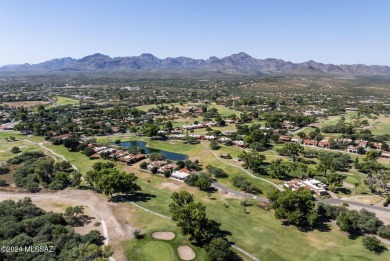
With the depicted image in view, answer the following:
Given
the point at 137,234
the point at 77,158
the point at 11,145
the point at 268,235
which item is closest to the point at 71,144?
the point at 77,158

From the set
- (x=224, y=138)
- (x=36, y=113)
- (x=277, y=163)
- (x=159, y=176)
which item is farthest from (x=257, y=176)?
(x=36, y=113)

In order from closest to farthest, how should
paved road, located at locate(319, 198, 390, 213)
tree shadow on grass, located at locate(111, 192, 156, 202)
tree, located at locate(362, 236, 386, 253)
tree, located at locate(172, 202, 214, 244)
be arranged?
tree, located at locate(362, 236, 386, 253)
tree, located at locate(172, 202, 214, 244)
paved road, located at locate(319, 198, 390, 213)
tree shadow on grass, located at locate(111, 192, 156, 202)

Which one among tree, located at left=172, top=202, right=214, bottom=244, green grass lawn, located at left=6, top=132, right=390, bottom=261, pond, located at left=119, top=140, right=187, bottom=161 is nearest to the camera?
green grass lawn, located at left=6, top=132, right=390, bottom=261

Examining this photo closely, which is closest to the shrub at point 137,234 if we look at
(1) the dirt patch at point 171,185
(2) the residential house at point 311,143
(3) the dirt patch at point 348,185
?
(1) the dirt patch at point 171,185

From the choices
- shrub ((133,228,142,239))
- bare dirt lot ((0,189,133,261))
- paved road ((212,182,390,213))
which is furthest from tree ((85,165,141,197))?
paved road ((212,182,390,213))

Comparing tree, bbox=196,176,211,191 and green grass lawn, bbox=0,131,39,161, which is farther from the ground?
tree, bbox=196,176,211,191

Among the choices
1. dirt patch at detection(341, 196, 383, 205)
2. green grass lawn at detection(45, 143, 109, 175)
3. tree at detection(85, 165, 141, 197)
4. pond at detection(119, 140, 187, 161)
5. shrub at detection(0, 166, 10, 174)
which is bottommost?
pond at detection(119, 140, 187, 161)

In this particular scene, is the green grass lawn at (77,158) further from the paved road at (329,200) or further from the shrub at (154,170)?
the paved road at (329,200)

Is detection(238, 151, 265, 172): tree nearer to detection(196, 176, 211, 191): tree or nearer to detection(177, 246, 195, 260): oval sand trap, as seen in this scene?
detection(196, 176, 211, 191): tree
